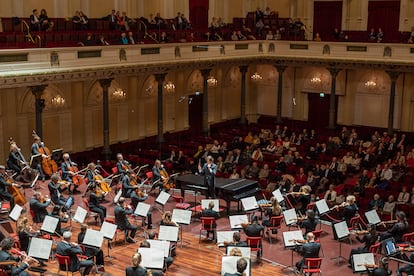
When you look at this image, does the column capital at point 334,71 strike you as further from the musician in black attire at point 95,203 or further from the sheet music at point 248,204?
the musician in black attire at point 95,203

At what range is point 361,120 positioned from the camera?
101ft

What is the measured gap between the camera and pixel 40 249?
38.4 ft

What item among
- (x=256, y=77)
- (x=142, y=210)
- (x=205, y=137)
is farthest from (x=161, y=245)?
(x=256, y=77)

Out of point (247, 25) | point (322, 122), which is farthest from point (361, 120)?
point (247, 25)

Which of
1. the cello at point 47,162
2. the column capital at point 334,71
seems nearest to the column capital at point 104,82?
the cello at point 47,162

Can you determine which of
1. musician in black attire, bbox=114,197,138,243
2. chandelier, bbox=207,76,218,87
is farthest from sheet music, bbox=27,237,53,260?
chandelier, bbox=207,76,218,87

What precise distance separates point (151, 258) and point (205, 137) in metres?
16.7

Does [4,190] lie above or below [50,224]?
above

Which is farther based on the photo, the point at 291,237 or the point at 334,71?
the point at 334,71

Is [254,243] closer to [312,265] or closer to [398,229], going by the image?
[312,265]

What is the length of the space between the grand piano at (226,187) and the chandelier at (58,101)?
8116 millimetres

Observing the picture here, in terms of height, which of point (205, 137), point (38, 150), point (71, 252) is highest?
point (38, 150)

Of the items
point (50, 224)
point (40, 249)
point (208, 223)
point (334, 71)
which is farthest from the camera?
point (334, 71)

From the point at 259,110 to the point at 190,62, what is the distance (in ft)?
29.8
